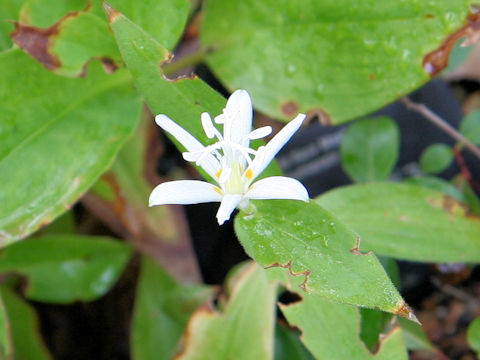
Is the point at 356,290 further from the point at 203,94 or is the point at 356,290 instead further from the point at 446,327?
the point at 446,327

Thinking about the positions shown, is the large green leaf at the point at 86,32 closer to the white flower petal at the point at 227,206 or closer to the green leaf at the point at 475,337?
the white flower petal at the point at 227,206

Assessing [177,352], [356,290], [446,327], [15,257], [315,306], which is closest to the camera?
[356,290]

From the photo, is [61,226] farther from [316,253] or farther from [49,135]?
[316,253]

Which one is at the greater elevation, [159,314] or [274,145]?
[274,145]

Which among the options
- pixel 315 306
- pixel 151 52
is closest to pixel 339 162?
pixel 315 306

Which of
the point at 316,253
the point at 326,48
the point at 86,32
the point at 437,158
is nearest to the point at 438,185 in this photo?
the point at 437,158

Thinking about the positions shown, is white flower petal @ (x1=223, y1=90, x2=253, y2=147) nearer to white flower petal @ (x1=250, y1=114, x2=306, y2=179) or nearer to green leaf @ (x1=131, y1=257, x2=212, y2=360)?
white flower petal @ (x1=250, y1=114, x2=306, y2=179)

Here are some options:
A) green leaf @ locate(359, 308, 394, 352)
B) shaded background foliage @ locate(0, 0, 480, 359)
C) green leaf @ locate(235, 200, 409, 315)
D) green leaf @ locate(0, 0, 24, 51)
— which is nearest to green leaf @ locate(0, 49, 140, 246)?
shaded background foliage @ locate(0, 0, 480, 359)
